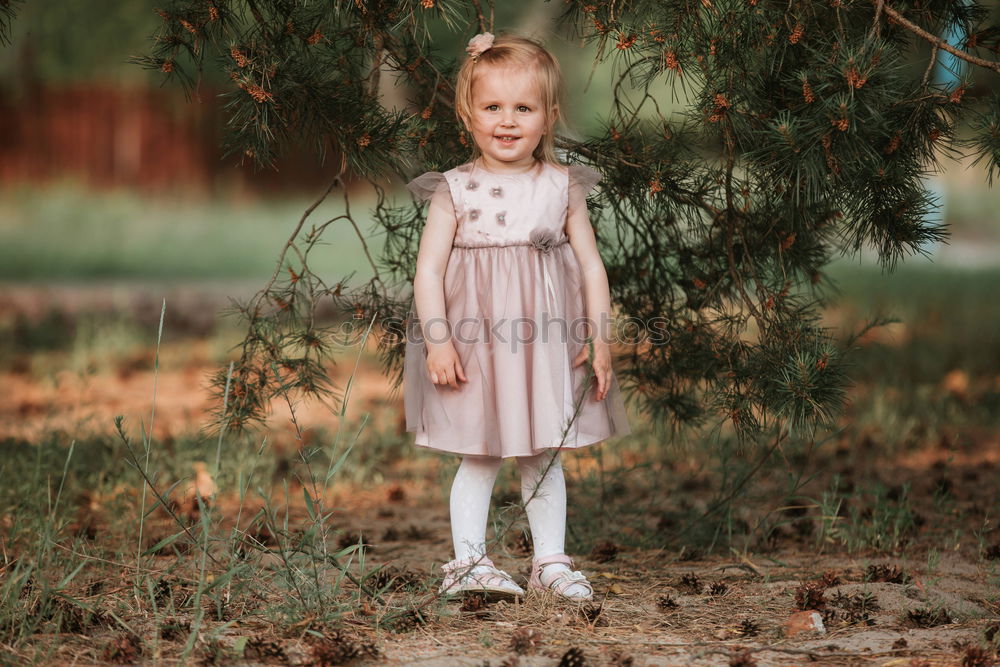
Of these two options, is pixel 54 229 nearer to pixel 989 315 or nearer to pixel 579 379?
pixel 989 315

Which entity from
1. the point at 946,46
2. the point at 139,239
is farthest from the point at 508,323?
the point at 139,239

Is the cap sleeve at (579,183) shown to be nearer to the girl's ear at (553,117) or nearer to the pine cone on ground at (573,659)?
the girl's ear at (553,117)

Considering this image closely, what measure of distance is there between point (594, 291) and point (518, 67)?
2.13 ft

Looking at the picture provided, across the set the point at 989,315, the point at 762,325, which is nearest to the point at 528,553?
the point at 762,325

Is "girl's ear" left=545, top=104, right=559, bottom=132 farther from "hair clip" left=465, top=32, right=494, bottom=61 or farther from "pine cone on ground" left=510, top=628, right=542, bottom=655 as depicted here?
"pine cone on ground" left=510, top=628, right=542, bottom=655

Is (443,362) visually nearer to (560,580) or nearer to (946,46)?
(560,580)

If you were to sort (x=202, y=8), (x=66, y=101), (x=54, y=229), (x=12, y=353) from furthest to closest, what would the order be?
(x=66, y=101)
(x=54, y=229)
(x=12, y=353)
(x=202, y=8)

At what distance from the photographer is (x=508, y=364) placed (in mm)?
2832

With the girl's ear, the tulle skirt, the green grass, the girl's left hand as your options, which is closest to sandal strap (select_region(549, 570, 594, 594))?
the tulle skirt

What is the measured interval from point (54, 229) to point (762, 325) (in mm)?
11421

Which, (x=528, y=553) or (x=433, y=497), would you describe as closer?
(x=528, y=553)

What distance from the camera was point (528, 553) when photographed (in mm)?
3477

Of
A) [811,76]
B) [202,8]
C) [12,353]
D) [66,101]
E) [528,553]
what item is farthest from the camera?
[66,101]

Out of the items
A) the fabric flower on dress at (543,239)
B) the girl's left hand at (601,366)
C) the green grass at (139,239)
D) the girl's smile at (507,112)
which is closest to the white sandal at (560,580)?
the girl's left hand at (601,366)
